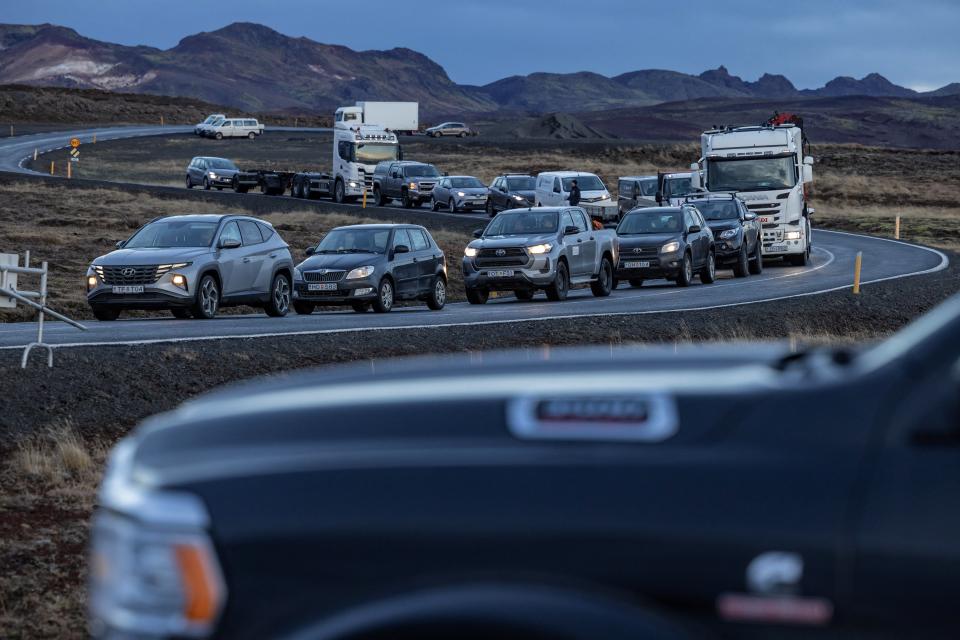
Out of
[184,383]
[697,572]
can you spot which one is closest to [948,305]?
[697,572]

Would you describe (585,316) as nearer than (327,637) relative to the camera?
No

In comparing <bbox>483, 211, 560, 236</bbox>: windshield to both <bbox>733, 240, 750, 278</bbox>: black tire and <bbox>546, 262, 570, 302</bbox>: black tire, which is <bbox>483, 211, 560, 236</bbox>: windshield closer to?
<bbox>546, 262, 570, 302</bbox>: black tire

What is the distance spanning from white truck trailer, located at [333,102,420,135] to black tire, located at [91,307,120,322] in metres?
34.2

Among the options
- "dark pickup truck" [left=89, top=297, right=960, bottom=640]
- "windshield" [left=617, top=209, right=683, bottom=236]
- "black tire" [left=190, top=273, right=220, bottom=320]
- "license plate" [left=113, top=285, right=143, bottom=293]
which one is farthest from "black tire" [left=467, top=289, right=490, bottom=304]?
"dark pickup truck" [left=89, top=297, right=960, bottom=640]

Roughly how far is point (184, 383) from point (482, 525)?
1397cm

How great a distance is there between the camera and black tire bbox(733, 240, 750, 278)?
37.1m

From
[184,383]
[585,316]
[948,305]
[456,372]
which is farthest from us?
[585,316]

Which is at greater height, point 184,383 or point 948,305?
point 948,305

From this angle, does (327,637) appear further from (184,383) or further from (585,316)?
(585,316)

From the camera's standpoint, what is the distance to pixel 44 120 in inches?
4948

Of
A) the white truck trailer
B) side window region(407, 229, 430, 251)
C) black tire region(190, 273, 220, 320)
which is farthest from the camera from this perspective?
the white truck trailer

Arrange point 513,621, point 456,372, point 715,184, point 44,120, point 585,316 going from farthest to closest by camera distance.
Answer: point 44,120, point 715,184, point 585,316, point 456,372, point 513,621

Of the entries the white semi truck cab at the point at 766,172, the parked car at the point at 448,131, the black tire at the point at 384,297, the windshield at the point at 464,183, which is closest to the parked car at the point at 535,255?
the black tire at the point at 384,297

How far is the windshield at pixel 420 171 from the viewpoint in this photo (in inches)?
2240
